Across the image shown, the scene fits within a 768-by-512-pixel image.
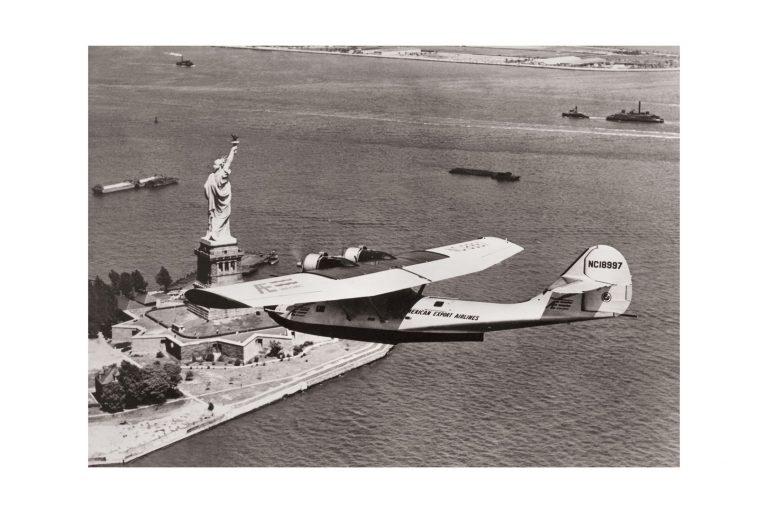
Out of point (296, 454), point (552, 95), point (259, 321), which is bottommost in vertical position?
point (296, 454)

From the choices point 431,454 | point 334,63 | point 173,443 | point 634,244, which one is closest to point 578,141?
point 634,244

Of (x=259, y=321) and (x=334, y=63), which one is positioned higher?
(x=334, y=63)

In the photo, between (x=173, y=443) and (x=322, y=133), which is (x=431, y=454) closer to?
(x=173, y=443)

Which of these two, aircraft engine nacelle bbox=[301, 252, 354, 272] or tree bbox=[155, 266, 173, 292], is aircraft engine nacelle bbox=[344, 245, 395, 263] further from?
tree bbox=[155, 266, 173, 292]

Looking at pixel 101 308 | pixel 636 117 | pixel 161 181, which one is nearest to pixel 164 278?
pixel 101 308

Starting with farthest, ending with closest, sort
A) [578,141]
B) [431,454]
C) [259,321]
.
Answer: [259,321]
[578,141]
[431,454]

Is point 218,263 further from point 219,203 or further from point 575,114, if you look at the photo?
point 575,114

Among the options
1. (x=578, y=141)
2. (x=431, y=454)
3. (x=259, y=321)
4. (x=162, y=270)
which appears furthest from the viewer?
(x=259, y=321)
